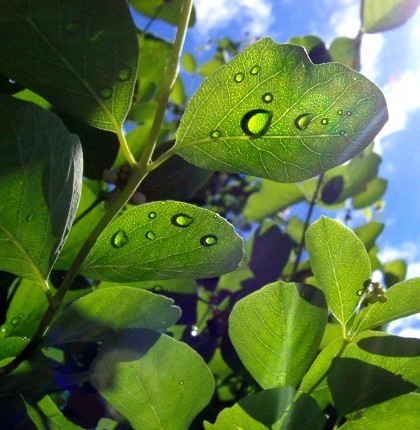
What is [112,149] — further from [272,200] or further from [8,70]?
[272,200]

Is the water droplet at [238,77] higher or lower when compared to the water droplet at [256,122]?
higher

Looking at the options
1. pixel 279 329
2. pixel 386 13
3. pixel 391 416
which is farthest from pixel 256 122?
pixel 386 13

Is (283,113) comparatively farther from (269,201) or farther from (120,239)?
(269,201)

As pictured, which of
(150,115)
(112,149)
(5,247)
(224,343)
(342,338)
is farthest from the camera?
(150,115)

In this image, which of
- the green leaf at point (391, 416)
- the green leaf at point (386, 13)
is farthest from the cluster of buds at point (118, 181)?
the green leaf at point (386, 13)

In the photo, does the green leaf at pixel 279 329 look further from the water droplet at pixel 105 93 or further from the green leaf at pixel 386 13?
A: the green leaf at pixel 386 13

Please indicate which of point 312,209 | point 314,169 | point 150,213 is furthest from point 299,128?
point 312,209
